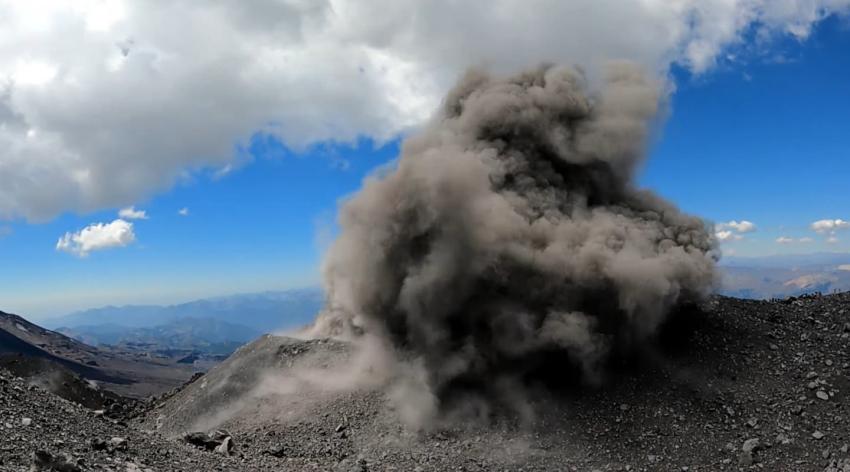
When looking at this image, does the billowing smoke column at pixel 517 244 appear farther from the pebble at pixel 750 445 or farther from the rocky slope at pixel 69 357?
the rocky slope at pixel 69 357

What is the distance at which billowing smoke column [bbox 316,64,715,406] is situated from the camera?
20703mm

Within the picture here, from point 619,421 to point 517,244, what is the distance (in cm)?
649

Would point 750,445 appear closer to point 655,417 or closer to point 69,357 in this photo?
point 655,417

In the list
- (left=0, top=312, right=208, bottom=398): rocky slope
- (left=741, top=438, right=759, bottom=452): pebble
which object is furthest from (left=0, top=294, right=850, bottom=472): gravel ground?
(left=0, top=312, right=208, bottom=398): rocky slope

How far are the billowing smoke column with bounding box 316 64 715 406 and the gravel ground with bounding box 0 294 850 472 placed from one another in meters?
1.73

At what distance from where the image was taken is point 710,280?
22.3 meters

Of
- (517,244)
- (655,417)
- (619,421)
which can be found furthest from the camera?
(517,244)

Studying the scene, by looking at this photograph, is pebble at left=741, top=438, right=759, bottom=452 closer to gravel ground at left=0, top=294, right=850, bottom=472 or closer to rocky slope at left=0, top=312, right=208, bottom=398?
gravel ground at left=0, top=294, right=850, bottom=472

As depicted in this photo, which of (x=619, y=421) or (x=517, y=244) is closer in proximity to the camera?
(x=619, y=421)

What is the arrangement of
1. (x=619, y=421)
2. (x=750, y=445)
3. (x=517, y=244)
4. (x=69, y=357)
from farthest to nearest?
(x=69, y=357) → (x=517, y=244) → (x=619, y=421) → (x=750, y=445)

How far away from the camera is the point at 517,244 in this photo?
69.7ft

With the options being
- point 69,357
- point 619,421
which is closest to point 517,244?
point 619,421

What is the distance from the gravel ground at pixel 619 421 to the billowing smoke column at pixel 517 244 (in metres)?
1.73

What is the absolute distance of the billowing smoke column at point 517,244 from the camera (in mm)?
20703
